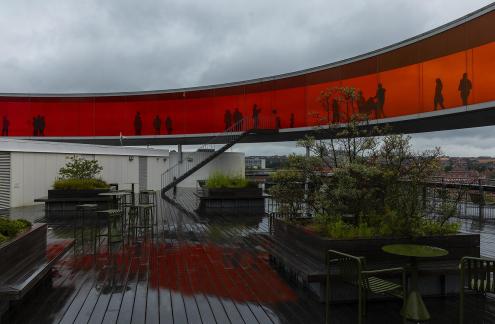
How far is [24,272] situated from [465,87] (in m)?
13.5

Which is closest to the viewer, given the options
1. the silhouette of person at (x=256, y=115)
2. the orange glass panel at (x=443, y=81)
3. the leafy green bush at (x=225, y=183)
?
the orange glass panel at (x=443, y=81)

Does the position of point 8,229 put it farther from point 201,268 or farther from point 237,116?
point 237,116

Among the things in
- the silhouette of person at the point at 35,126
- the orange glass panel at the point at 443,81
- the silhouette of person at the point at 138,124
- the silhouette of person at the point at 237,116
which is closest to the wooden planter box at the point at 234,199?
the orange glass panel at the point at 443,81

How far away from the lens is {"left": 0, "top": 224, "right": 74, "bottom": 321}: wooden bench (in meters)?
4.23

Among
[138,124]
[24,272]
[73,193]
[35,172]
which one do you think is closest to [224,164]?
[138,124]

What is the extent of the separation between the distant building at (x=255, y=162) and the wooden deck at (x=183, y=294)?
2124cm

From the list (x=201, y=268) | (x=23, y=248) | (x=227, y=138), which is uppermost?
(x=227, y=138)

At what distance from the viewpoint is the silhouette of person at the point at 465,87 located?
12.7 metres

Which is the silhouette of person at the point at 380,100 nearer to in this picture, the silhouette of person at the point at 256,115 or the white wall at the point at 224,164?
the silhouette of person at the point at 256,115

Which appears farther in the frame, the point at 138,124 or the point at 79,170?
the point at 138,124

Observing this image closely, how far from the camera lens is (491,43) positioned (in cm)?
1194

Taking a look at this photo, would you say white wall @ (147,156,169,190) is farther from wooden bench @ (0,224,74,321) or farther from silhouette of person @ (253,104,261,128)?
wooden bench @ (0,224,74,321)

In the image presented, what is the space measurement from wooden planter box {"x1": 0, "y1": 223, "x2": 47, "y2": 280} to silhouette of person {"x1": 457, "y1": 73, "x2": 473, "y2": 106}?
506 inches

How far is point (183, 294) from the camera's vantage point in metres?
5.54
